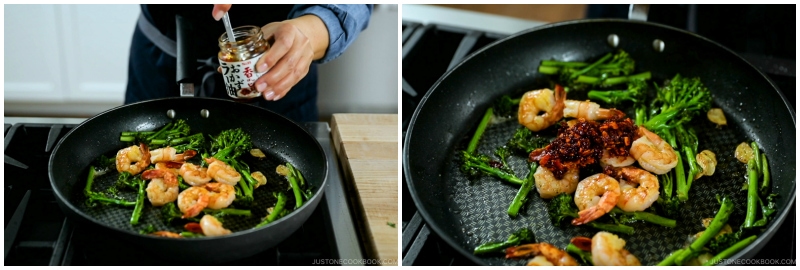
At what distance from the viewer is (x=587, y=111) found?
171cm

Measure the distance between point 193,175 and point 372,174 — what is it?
1.46 feet

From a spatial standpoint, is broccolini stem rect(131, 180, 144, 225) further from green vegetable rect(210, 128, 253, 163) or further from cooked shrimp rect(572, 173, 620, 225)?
cooked shrimp rect(572, 173, 620, 225)

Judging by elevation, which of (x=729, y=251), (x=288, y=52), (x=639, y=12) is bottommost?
(x=729, y=251)

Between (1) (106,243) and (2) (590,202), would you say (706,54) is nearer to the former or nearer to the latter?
(2) (590,202)

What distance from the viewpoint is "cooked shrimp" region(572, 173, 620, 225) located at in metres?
1.40

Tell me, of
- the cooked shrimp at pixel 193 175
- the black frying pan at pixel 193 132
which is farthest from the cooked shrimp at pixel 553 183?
the cooked shrimp at pixel 193 175

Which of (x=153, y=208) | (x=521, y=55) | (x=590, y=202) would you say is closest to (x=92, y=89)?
(x=153, y=208)

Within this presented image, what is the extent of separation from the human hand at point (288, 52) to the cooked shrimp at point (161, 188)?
0.30 meters

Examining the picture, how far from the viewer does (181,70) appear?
1.74m

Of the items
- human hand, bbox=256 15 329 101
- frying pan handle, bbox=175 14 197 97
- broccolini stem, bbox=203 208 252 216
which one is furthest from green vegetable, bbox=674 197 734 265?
frying pan handle, bbox=175 14 197 97

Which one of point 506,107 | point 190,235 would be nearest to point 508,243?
point 506,107

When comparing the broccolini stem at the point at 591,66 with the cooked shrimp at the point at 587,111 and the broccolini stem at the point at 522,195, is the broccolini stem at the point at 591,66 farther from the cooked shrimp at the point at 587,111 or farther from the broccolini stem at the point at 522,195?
the broccolini stem at the point at 522,195

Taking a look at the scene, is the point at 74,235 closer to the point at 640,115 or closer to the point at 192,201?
the point at 192,201

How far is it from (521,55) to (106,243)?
1231 mm
